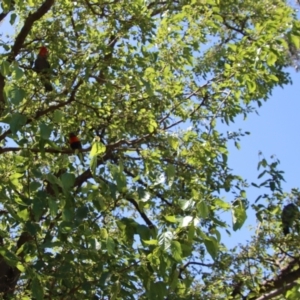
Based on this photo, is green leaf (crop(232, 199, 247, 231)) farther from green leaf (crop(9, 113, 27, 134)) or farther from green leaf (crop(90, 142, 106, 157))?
green leaf (crop(9, 113, 27, 134))

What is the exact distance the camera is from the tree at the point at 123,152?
3910 millimetres

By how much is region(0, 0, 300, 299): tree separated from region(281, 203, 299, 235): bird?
91mm

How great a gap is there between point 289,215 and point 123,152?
5.10ft

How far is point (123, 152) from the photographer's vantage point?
555cm

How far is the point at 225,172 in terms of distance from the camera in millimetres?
6168

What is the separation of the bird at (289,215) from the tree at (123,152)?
3.6 inches

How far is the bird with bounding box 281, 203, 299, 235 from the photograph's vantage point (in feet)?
16.4

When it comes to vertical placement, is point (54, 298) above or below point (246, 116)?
below

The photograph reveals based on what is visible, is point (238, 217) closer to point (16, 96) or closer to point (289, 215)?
point (16, 96)

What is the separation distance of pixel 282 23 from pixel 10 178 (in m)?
2.17

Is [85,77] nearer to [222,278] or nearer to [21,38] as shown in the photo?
[21,38]

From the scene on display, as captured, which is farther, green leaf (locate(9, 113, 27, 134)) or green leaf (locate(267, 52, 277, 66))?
green leaf (locate(267, 52, 277, 66))

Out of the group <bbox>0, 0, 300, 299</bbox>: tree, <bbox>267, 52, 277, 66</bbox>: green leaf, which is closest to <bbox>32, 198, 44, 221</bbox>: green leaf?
<bbox>0, 0, 300, 299</bbox>: tree

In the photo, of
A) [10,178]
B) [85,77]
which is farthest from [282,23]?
[10,178]
